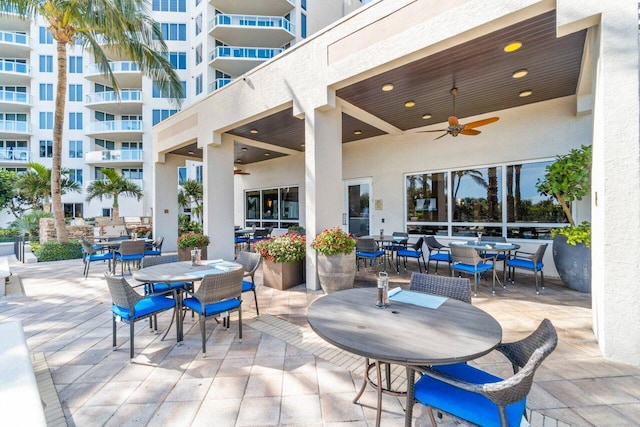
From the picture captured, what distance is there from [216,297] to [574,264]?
5686 mm

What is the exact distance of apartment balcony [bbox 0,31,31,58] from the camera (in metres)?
17.7

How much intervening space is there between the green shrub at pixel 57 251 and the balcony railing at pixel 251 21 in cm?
1283

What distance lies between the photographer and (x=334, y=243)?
15.0 ft

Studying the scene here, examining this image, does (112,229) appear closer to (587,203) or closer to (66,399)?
(66,399)

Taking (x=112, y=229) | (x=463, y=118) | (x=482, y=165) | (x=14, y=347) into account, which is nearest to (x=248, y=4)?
(x=112, y=229)

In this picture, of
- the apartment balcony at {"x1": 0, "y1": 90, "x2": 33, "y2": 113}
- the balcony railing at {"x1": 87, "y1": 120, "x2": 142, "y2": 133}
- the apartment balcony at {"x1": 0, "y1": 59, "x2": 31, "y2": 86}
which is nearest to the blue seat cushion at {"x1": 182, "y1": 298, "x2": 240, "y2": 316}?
the balcony railing at {"x1": 87, "y1": 120, "x2": 142, "y2": 133}

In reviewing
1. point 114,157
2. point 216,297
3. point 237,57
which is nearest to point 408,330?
point 216,297

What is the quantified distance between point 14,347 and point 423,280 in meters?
3.43

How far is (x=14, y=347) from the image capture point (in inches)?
86.5

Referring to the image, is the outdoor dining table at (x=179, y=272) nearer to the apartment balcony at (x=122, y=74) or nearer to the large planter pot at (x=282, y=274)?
the large planter pot at (x=282, y=274)

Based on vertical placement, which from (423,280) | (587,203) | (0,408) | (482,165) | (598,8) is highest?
(598,8)

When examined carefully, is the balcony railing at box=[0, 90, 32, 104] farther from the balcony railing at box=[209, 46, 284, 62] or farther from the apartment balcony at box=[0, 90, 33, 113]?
the balcony railing at box=[209, 46, 284, 62]

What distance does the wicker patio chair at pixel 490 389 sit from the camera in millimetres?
1264

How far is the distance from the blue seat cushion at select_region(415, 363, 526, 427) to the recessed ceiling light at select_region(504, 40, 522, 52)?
13.3ft
